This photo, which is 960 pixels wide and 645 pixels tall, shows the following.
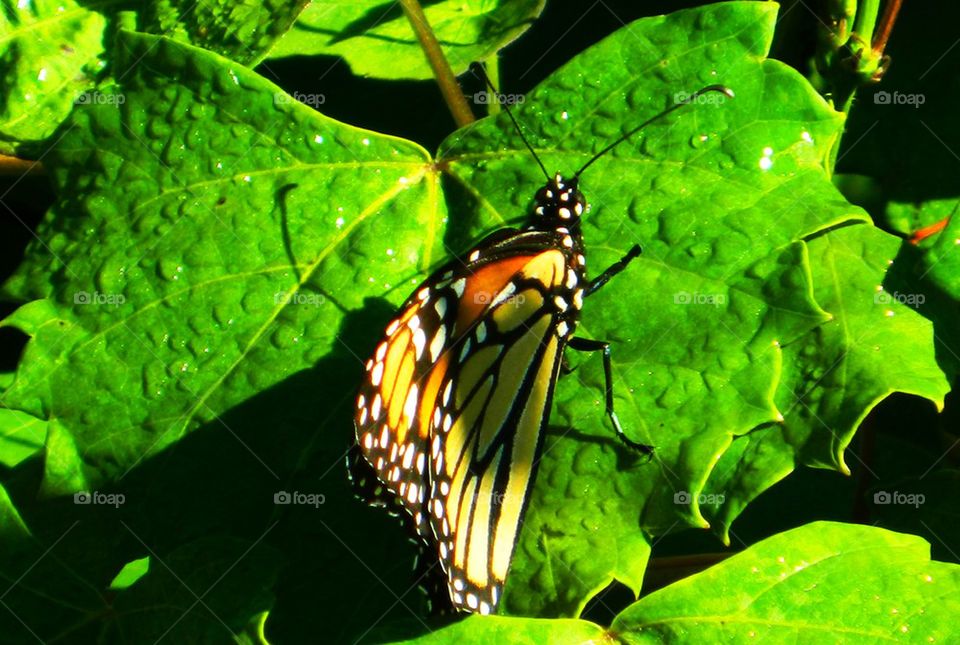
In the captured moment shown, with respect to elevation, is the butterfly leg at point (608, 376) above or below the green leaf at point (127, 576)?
above

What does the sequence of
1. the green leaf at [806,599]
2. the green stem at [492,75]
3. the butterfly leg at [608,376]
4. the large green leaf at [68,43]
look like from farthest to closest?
the green stem at [492,75] → the large green leaf at [68,43] → the green leaf at [806,599] → the butterfly leg at [608,376]

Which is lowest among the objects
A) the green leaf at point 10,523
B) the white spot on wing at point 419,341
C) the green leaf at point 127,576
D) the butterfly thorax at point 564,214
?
the green leaf at point 127,576

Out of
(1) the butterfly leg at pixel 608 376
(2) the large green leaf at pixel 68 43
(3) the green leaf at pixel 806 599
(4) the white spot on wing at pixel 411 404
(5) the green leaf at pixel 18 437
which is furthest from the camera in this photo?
(5) the green leaf at pixel 18 437

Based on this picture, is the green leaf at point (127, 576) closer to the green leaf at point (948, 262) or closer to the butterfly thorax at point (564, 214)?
the butterfly thorax at point (564, 214)

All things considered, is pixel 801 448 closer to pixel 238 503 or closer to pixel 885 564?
pixel 885 564

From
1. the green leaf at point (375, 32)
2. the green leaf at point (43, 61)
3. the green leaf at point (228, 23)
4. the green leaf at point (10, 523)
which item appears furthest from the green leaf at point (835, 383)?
the green leaf at point (43, 61)

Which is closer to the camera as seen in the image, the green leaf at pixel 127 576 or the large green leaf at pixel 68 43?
the large green leaf at pixel 68 43

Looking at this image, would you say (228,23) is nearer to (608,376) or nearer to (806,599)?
(608,376)
